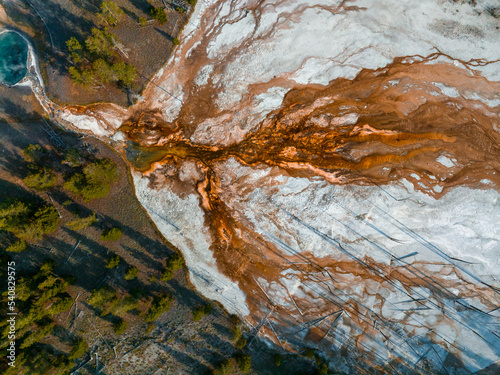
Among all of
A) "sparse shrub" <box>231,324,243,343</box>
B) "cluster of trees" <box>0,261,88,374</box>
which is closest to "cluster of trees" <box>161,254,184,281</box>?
"sparse shrub" <box>231,324,243,343</box>

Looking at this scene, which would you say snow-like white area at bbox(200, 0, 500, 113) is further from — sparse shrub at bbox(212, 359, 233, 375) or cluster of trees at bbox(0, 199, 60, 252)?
sparse shrub at bbox(212, 359, 233, 375)

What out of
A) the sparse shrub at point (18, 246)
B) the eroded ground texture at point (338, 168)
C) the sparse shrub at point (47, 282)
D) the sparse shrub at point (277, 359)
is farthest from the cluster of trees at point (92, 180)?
the sparse shrub at point (277, 359)

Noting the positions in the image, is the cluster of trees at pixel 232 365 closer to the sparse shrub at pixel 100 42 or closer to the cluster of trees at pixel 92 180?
the cluster of trees at pixel 92 180

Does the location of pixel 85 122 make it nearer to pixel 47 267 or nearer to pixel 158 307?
pixel 47 267

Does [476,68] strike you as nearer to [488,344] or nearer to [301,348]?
[488,344]

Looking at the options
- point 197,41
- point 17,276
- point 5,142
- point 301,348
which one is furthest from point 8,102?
point 301,348

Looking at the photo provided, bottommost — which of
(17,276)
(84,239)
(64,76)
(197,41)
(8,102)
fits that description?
(17,276)

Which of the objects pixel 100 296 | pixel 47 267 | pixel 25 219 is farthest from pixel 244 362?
pixel 25 219
